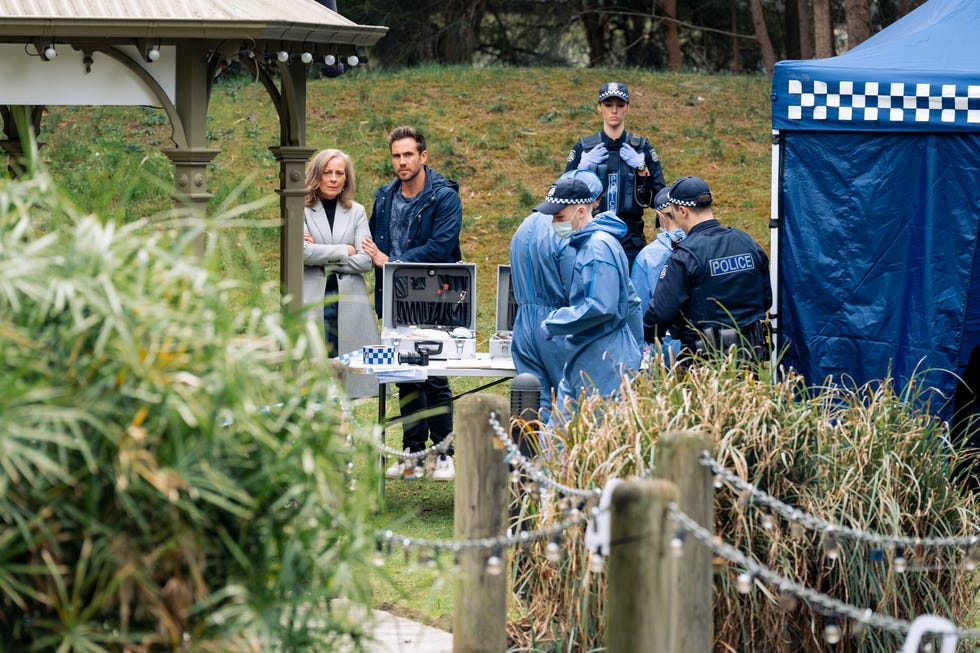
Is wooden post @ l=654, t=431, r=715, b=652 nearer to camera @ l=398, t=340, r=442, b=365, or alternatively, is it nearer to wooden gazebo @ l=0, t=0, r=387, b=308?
wooden gazebo @ l=0, t=0, r=387, b=308

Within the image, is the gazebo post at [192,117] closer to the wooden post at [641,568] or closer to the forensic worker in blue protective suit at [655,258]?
the forensic worker in blue protective suit at [655,258]

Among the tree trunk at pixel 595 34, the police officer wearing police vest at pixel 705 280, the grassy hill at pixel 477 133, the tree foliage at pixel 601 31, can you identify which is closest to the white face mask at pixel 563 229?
the police officer wearing police vest at pixel 705 280

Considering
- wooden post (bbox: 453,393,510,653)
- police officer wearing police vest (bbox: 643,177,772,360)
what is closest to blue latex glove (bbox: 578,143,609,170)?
police officer wearing police vest (bbox: 643,177,772,360)

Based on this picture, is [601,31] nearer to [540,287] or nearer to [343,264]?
[343,264]

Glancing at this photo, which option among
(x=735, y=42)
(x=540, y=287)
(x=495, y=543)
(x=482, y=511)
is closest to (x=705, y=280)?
(x=540, y=287)

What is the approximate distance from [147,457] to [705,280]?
4.84 meters

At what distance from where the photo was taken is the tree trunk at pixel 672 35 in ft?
82.9

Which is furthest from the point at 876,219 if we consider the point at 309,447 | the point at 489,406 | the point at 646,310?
the point at 309,447

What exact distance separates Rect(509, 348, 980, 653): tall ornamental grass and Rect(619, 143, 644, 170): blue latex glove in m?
4.76

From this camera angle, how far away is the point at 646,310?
768 cm

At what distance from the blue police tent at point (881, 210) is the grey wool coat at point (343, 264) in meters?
2.48

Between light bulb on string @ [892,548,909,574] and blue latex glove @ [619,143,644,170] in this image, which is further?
blue latex glove @ [619,143,644,170]

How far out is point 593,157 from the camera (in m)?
Result: 9.77

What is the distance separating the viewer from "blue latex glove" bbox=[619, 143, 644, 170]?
984 cm
